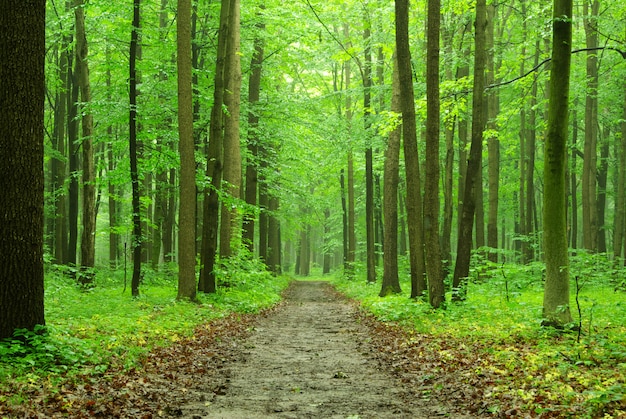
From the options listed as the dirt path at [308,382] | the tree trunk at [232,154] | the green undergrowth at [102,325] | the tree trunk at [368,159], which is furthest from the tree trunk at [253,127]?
the dirt path at [308,382]

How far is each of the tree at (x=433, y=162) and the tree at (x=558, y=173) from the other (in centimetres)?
407

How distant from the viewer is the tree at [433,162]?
13016mm

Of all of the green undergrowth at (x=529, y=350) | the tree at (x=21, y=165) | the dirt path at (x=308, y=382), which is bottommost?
the dirt path at (x=308, y=382)

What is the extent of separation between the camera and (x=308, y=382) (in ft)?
25.1

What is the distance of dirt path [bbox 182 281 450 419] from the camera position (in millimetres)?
6043

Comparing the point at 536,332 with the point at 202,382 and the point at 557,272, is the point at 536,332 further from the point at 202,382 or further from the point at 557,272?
the point at 202,382

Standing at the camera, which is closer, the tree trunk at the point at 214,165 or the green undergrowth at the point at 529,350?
the green undergrowth at the point at 529,350

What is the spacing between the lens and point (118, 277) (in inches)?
875

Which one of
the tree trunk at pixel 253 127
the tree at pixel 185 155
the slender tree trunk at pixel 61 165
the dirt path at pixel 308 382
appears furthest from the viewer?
the slender tree trunk at pixel 61 165

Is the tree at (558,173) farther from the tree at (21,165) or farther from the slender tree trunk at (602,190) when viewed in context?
the slender tree trunk at (602,190)

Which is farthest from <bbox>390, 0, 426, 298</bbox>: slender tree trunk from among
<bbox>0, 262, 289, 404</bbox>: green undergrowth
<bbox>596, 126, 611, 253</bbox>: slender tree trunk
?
<bbox>596, 126, 611, 253</bbox>: slender tree trunk

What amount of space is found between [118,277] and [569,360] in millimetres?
19216

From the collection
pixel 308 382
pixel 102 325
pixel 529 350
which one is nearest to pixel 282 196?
pixel 102 325

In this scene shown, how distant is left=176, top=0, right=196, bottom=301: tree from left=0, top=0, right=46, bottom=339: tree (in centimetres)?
711
